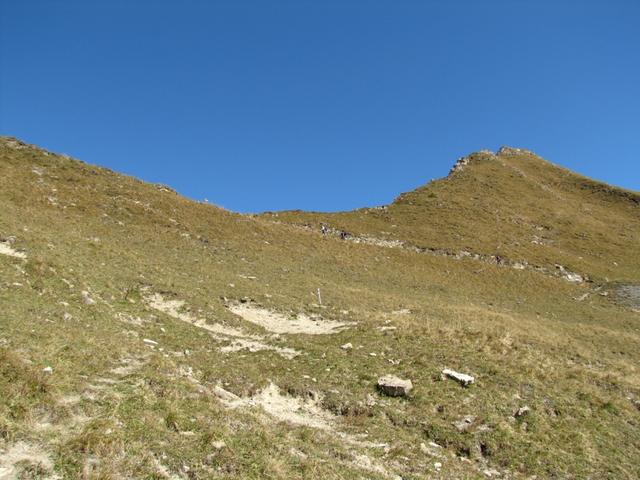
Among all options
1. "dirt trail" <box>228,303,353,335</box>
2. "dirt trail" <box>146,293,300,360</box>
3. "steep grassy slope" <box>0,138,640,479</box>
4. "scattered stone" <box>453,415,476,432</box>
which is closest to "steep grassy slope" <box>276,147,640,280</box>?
"steep grassy slope" <box>0,138,640,479</box>

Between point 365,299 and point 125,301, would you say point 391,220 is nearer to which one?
point 365,299

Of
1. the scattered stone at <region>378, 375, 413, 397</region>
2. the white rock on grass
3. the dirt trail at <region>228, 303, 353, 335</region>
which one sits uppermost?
the dirt trail at <region>228, 303, 353, 335</region>

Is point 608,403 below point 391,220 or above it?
below

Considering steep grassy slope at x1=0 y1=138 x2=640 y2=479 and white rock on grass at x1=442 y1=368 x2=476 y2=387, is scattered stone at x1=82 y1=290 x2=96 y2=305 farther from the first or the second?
white rock on grass at x1=442 y1=368 x2=476 y2=387

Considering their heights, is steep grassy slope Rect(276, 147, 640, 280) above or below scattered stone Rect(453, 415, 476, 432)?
above

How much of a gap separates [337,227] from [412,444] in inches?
1969

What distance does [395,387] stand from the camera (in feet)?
51.9

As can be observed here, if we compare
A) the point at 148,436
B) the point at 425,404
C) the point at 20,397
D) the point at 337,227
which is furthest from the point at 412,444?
the point at 337,227

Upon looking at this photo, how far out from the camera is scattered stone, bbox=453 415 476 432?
14266mm

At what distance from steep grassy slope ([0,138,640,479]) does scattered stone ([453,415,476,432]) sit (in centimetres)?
8

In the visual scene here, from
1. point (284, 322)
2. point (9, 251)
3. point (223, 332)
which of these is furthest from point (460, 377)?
point (9, 251)

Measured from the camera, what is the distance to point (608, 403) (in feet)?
58.1

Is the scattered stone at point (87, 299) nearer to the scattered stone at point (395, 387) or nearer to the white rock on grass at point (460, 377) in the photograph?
the scattered stone at point (395, 387)

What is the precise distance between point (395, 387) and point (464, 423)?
2.47 meters
